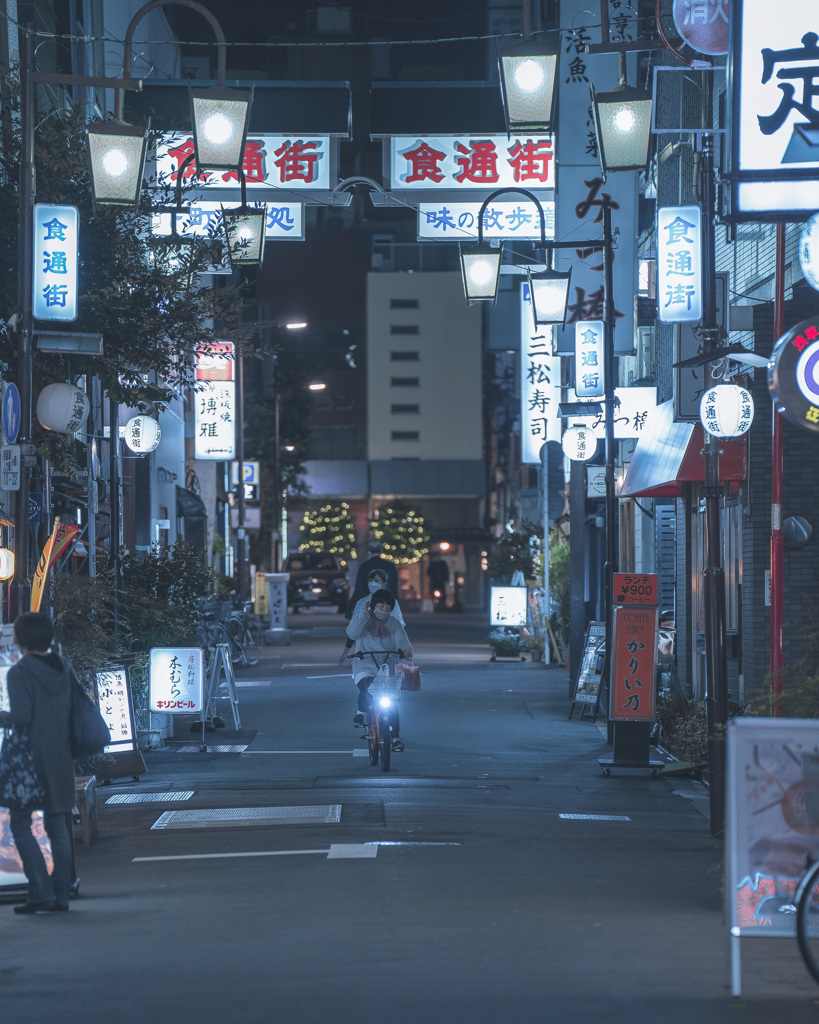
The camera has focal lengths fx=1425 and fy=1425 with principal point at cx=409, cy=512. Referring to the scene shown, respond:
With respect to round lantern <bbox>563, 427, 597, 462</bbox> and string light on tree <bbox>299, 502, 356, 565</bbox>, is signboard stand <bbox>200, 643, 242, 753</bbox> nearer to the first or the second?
round lantern <bbox>563, 427, 597, 462</bbox>

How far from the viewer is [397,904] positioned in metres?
8.25

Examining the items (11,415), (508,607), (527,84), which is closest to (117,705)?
(11,415)

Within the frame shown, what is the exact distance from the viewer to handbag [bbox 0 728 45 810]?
Answer: 8.15 metres

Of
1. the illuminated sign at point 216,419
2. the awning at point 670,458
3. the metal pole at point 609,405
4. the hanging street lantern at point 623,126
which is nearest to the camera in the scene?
the hanging street lantern at point 623,126

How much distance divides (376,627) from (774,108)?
6900 millimetres

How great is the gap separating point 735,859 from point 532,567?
2820 cm

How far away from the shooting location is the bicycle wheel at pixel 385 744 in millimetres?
14180

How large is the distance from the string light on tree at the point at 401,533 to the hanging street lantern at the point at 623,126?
62.6 m

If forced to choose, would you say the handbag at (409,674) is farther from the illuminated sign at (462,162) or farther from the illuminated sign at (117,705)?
the illuminated sign at (462,162)

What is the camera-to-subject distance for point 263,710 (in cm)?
2097

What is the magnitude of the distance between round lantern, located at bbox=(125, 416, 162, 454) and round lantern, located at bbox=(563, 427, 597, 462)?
22.5 ft

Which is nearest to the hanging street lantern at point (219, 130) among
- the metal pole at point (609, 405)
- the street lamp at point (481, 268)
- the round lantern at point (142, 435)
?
the street lamp at point (481, 268)

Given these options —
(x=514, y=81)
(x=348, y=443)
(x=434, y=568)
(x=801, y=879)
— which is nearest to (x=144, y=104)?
(x=514, y=81)

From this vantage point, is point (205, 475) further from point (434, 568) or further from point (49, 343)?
point (49, 343)
